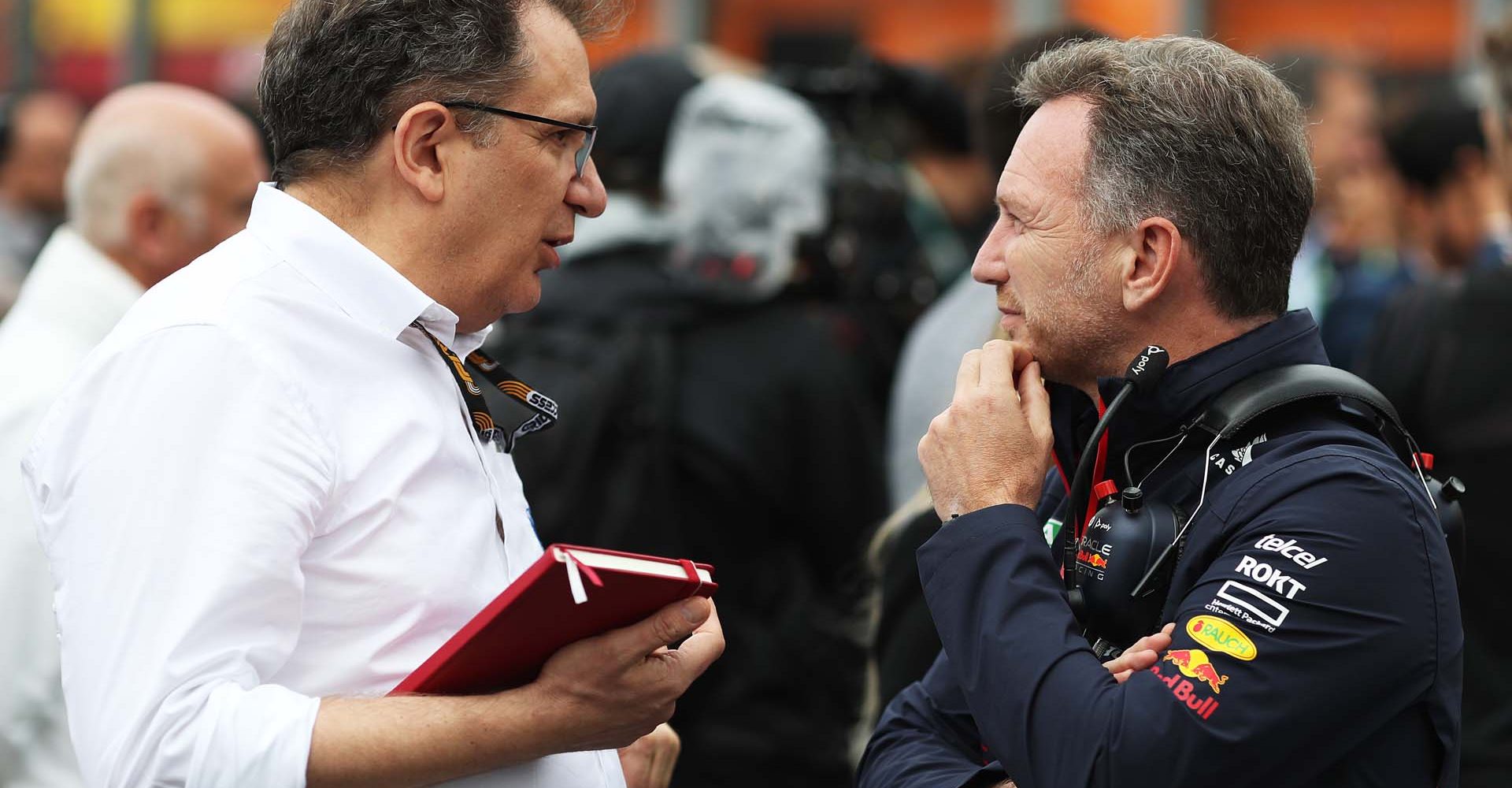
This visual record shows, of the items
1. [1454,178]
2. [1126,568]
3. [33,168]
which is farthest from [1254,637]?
[33,168]

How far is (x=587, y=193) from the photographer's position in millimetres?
2445

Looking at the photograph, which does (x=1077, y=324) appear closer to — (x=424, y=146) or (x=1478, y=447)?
(x=424, y=146)

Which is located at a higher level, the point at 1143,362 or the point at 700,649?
the point at 1143,362

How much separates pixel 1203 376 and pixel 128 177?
2727 mm

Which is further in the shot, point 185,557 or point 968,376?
point 968,376

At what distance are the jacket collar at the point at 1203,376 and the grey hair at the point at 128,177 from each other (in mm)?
2528

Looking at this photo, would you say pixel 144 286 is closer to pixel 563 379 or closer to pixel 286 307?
pixel 563 379

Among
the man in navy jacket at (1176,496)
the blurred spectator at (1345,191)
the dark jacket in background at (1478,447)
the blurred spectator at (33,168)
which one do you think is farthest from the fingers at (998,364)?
the blurred spectator at (33,168)

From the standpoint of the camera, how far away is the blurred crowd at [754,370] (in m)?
3.61

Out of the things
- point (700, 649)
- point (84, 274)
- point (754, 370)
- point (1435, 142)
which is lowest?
point (754, 370)

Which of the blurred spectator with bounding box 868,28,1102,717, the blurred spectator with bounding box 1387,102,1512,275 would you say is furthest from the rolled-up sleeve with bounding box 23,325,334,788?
the blurred spectator with bounding box 1387,102,1512,275

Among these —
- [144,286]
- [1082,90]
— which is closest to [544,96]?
[1082,90]

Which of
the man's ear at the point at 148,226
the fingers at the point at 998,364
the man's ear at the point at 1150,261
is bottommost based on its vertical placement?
the man's ear at the point at 148,226

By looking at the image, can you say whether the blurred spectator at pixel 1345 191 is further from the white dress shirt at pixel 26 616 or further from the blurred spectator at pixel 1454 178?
the white dress shirt at pixel 26 616
